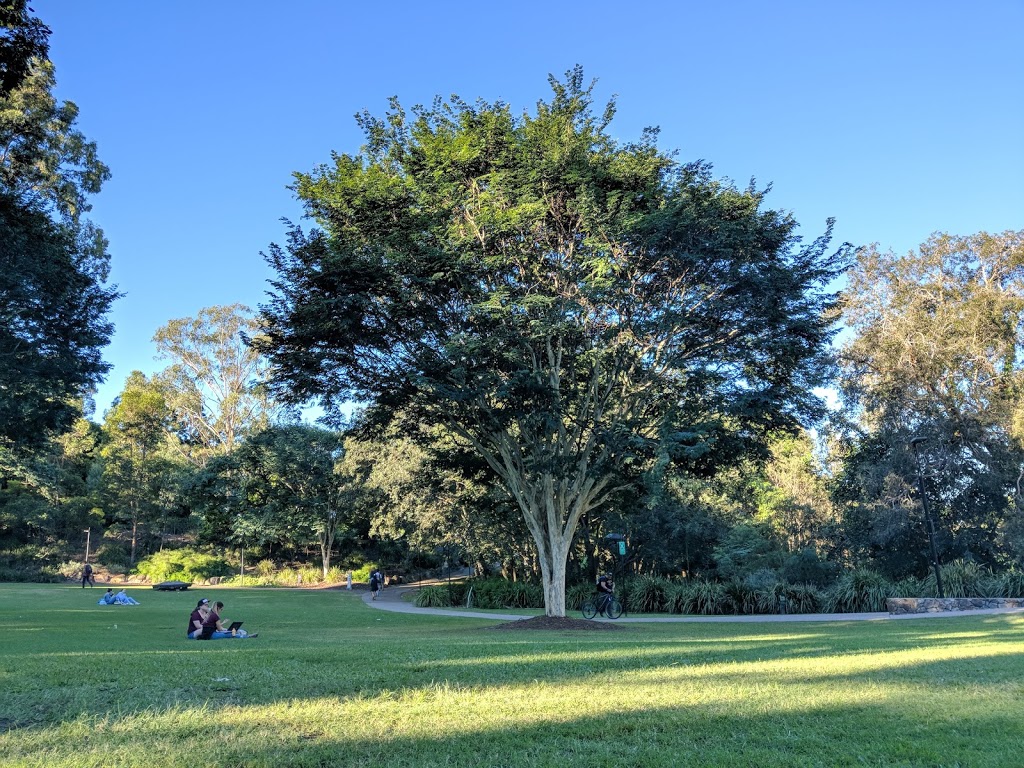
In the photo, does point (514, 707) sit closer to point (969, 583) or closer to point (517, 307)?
point (517, 307)

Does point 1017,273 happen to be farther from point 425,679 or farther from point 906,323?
point 425,679

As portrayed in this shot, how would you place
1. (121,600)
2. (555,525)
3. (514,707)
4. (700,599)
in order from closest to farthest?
(514,707) < (555,525) < (700,599) < (121,600)

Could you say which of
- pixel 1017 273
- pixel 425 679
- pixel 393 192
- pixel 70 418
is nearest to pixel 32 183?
pixel 70 418

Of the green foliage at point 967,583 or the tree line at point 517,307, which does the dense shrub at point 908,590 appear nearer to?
the green foliage at point 967,583

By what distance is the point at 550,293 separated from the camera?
17672 mm

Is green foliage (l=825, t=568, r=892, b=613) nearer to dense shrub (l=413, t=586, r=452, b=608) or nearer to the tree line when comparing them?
the tree line

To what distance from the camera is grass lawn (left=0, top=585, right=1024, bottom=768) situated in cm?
423

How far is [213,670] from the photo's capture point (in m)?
7.54

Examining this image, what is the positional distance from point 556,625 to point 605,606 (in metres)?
5.01

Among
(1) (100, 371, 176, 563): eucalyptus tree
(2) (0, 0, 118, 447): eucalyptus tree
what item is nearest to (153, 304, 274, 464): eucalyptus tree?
(1) (100, 371, 176, 563): eucalyptus tree

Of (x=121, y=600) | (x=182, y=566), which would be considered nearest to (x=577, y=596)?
(x=121, y=600)

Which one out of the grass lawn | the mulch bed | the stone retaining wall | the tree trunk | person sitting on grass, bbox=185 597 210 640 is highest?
the tree trunk

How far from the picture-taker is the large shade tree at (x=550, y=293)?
16.6 m

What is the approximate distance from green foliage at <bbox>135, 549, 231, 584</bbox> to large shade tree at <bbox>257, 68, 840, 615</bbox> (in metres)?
36.0
